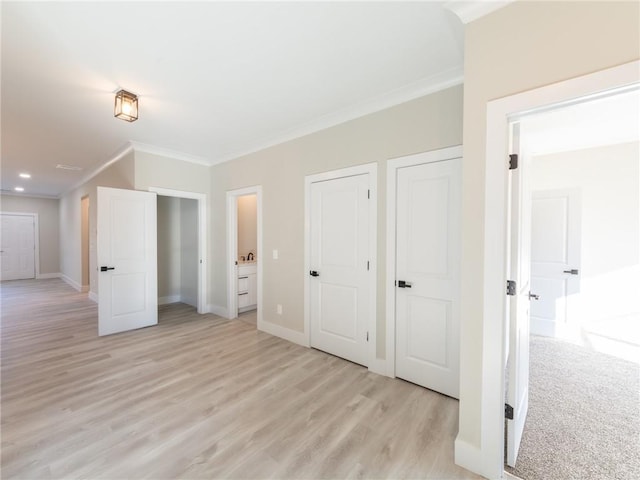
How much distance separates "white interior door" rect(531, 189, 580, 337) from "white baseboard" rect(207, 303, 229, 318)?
4.53 m

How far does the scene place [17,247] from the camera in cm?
771

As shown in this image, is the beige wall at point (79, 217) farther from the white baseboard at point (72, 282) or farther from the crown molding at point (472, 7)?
the crown molding at point (472, 7)

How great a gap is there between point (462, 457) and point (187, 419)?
71.8 inches

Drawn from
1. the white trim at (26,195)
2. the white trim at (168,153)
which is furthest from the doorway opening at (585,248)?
the white trim at (26,195)

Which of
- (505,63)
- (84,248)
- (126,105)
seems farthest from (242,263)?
(84,248)

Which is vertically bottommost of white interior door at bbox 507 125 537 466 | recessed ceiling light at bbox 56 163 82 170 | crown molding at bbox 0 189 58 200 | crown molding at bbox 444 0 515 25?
white interior door at bbox 507 125 537 466

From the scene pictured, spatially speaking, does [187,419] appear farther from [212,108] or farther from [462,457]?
[212,108]

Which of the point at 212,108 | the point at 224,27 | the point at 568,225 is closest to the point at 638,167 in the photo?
the point at 568,225

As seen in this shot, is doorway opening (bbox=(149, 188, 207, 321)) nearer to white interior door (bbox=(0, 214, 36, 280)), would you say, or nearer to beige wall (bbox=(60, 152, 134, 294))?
beige wall (bbox=(60, 152, 134, 294))

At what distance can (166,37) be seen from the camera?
1806mm

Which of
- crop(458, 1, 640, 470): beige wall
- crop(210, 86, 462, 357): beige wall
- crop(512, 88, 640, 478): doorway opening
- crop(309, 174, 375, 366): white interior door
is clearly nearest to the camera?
crop(458, 1, 640, 470): beige wall

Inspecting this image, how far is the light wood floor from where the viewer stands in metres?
1.56

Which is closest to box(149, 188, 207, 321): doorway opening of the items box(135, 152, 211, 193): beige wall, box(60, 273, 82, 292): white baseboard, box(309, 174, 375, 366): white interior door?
box(135, 152, 211, 193): beige wall

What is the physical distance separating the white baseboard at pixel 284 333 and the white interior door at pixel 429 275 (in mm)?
1224
